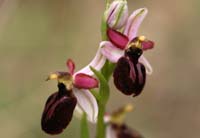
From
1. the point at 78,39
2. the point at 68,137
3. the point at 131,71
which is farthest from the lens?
the point at 78,39

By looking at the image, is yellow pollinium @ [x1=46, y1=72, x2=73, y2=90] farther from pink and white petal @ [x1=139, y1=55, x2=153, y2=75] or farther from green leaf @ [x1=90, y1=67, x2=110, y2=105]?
pink and white petal @ [x1=139, y1=55, x2=153, y2=75]

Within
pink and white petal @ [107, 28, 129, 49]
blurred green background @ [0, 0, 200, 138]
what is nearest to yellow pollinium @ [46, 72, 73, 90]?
pink and white petal @ [107, 28, 129, 49]

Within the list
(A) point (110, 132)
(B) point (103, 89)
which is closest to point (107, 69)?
(B) point (103, 89)
